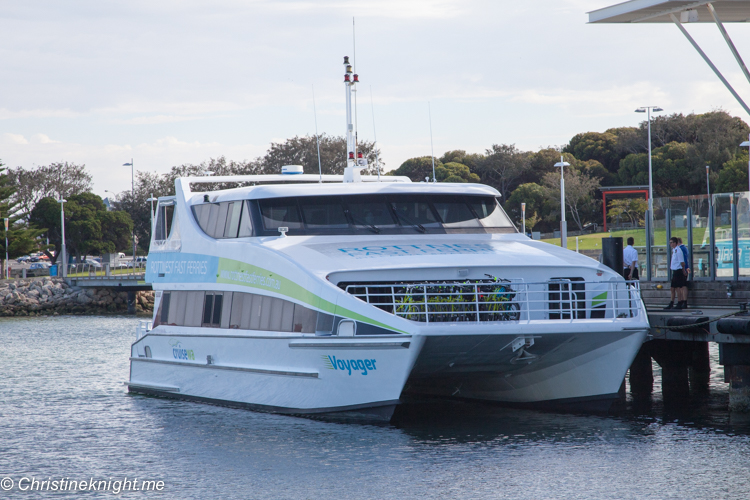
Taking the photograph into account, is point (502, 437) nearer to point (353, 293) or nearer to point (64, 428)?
point (353, 293)

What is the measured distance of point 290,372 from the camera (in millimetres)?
13312

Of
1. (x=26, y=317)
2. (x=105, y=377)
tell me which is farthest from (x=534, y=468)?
(x=26, y=317)

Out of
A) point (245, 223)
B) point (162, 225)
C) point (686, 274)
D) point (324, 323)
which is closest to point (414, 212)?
point (245, 223)

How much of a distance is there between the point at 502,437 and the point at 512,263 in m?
2.49

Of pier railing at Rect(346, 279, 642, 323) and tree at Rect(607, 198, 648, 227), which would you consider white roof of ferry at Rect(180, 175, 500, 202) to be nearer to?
pier railing at Rect(346, 279, 642, 323)

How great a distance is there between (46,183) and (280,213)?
2815 inches

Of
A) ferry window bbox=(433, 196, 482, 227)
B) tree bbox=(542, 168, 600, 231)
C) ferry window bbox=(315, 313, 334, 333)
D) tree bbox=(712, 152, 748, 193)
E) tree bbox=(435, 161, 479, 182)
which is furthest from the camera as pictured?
tree bbox=(435, 161, 479, 182)

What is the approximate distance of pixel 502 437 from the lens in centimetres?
1298

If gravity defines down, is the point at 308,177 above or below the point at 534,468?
above

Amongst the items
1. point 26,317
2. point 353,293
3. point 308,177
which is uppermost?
point 308,177

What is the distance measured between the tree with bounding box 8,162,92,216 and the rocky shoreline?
1664 centimetres

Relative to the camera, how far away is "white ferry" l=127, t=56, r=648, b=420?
12352mm

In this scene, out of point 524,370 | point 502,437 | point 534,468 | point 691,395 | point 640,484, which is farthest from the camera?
point 691,395

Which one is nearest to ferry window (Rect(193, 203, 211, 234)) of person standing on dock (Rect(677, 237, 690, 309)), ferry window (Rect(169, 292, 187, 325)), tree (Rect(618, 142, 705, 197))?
ferry window (Rect(169, 292, 187, 325))
